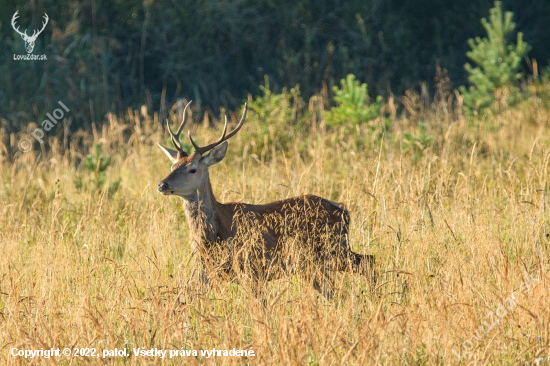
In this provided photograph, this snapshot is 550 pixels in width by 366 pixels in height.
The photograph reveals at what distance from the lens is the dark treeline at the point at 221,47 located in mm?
14188

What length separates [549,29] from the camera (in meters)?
18.7

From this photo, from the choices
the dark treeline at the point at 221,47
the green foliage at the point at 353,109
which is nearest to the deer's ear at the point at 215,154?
the green foliage at the point at 353,109

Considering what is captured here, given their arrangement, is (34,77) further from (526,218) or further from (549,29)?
(549,29)

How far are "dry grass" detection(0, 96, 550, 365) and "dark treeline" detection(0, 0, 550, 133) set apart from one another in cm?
655

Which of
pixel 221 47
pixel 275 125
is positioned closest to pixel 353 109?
pixel 275 125

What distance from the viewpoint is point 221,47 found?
17344mm

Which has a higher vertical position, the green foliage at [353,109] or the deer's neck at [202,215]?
the green foliage at [353,109]

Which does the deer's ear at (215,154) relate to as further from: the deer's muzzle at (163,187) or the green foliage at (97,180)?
the green foliage at (97,180)

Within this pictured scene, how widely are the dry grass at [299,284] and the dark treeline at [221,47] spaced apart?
6.55 m

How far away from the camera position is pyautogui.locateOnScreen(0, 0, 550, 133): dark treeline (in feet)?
46.5

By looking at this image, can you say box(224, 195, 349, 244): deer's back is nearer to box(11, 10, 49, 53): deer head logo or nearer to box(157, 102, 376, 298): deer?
box(157, 102, 376, 298): deer

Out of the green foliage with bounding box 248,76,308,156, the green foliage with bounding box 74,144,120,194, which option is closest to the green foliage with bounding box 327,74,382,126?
the green foliage with bounding box 248,76,308,156

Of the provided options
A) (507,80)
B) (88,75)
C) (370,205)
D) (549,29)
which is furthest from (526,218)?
(549,29)

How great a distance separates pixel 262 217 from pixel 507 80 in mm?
7892
